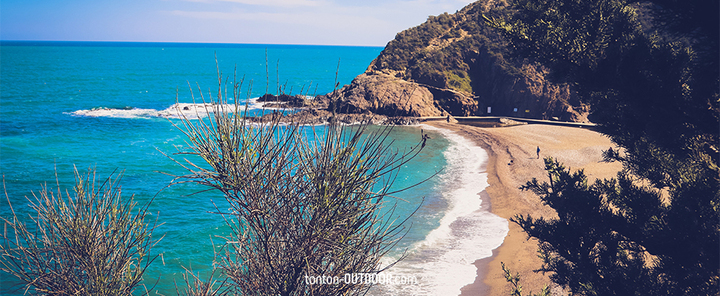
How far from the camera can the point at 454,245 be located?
22.8 meters

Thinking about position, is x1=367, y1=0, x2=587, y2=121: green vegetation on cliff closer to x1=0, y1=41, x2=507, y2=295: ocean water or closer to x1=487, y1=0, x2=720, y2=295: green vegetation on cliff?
x1=0, y1=41, x2=507, y2=295: ocean water

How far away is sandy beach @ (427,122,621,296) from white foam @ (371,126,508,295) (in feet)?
1.90

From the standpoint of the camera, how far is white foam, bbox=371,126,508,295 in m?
18.8

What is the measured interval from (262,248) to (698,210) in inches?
317

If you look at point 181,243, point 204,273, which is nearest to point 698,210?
point 204,273

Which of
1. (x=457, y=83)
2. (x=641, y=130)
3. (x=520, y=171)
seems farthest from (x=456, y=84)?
(x=641, y=130)

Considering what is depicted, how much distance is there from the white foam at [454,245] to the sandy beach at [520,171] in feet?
1.90

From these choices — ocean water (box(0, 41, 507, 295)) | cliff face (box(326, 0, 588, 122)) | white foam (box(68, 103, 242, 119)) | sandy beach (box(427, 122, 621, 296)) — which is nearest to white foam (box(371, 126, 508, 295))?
ocean water (box(0, 41, 507, 295))

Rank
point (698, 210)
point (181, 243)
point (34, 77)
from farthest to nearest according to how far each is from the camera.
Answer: point (34, 77) < point (181, 243) < point (698, 210)

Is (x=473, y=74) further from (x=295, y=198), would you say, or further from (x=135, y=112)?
(x=295, y=198)

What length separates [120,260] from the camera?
892 centimetres

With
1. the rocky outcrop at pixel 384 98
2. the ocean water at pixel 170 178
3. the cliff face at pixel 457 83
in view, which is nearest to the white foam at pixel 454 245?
the ocean water at pixel 170 178

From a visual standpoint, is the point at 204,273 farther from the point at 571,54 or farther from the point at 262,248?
the point at 571,54

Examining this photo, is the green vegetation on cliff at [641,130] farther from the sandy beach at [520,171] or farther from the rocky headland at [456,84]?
the rocky headland at [456,84]
